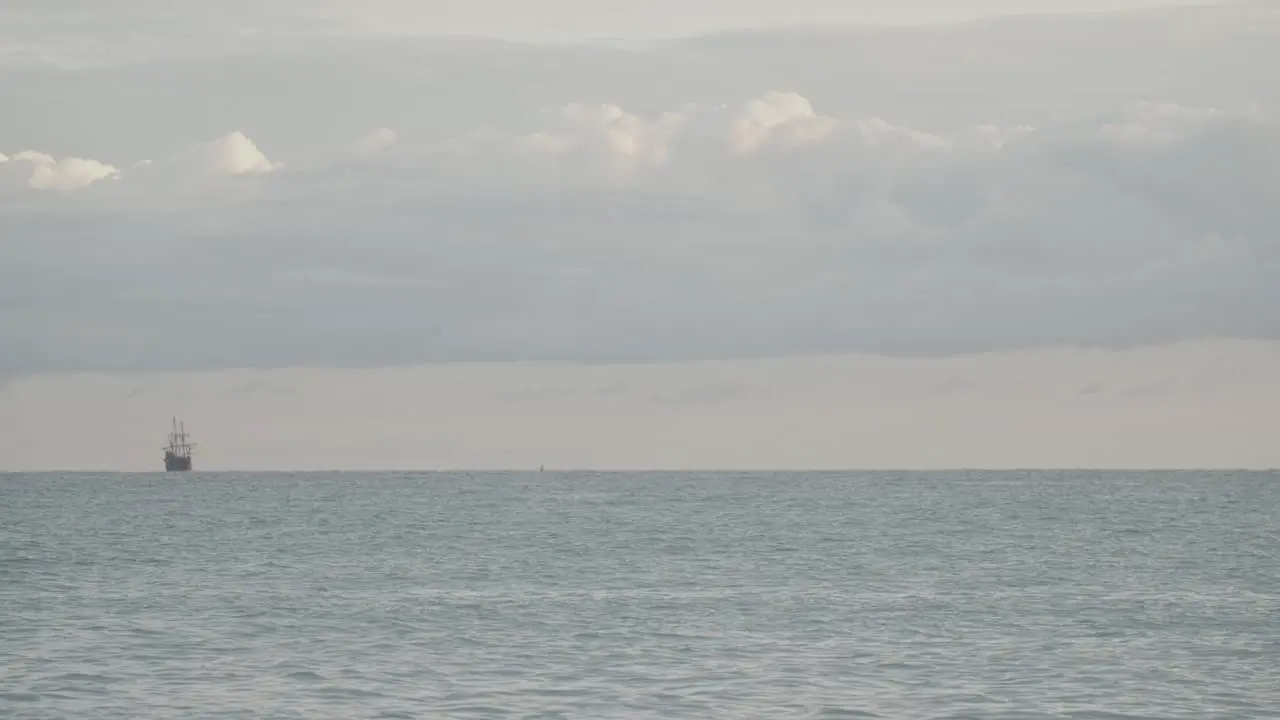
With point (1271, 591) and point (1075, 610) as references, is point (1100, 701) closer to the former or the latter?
point (1075, 610)

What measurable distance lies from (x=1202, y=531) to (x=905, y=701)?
7664cm

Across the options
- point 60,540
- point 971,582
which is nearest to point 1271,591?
point 971,582

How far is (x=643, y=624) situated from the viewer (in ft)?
172

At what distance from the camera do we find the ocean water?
38656 millimetres

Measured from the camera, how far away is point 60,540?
100 metres

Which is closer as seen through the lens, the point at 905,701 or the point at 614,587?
the point at 905,701

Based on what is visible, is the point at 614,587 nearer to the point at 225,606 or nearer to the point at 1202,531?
the point at 225,606

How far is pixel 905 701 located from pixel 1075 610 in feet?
69.1

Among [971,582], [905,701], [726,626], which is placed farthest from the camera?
[971,582]

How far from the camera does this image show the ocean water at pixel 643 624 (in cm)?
3866

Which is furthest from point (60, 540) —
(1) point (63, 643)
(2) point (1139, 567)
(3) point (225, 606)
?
(2) point (1139, 567)

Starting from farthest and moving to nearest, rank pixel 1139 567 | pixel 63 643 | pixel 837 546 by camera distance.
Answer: pixel 837 546 < pixel 1139 567 < pixel 63 643

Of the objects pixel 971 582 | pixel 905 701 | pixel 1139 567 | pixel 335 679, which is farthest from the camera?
pixel 1139 567

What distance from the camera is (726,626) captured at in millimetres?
51688
